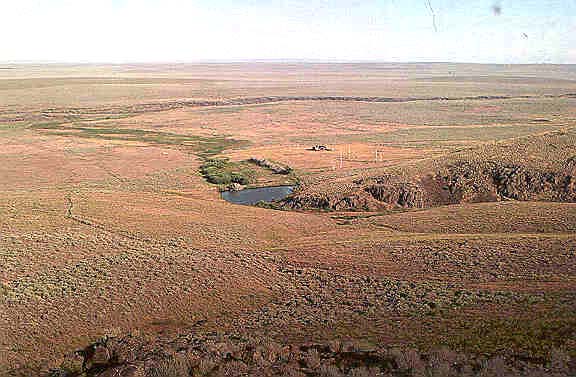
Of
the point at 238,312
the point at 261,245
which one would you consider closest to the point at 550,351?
the point at 238,312

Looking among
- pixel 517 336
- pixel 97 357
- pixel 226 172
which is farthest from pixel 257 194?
pixel 517 336

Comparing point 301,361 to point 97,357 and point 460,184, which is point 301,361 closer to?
point 97,357

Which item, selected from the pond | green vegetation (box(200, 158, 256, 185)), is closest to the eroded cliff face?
the pond

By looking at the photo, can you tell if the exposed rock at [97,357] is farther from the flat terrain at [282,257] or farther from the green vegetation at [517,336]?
the green vegetation at [517,336]

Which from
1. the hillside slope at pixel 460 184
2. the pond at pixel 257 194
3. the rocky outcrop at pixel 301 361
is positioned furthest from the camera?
the pond at pixel 257 194

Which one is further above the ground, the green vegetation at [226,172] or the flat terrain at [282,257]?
the flat terrain at [282,257]

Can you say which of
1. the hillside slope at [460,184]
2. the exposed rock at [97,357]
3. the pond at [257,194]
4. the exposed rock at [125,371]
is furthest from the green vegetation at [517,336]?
the pond at [257,194]

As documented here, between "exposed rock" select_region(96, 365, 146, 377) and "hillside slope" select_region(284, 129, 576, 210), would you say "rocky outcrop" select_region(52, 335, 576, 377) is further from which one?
"hillside slope" select_region(284, 129, 576, 210)
